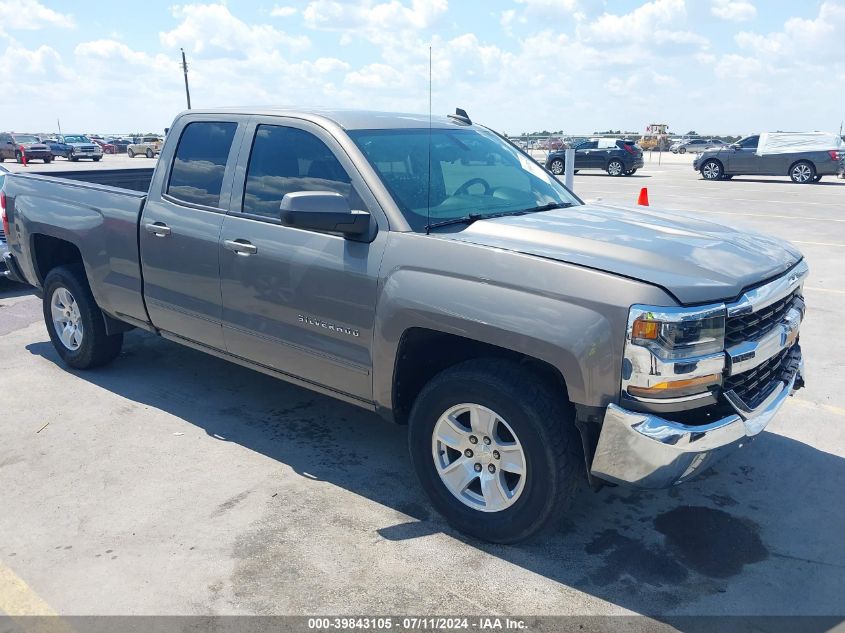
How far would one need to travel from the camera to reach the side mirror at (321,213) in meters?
3.50

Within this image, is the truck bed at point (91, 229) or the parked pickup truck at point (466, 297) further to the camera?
the truck bed at point (91, 229)

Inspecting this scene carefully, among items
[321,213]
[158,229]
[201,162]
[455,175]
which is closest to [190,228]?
[158,229]

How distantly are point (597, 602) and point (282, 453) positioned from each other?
83.5 inches

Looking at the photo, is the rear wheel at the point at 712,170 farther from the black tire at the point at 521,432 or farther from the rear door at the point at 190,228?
the black tire at the point at 521,432

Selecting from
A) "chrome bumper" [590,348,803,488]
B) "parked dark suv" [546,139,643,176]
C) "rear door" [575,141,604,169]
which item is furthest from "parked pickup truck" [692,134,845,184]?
"chrome bumper" [590,348,803,488]

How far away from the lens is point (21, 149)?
3800 cm

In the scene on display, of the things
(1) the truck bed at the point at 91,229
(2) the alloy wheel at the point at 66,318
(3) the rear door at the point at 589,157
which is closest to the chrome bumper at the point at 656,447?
(1) the truck bed at the point at 91,229

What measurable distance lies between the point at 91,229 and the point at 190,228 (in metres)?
1.19

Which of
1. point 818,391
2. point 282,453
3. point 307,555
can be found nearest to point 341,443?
point 282,453

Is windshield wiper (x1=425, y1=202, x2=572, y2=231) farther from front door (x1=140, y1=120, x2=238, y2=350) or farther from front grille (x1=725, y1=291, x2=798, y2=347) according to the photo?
front door (x1=140, y1=120, x2=238, y2=350)

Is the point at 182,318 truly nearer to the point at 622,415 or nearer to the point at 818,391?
the point at 622,415

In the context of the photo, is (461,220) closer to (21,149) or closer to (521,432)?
(521,432)

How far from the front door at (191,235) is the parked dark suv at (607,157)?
24270mm

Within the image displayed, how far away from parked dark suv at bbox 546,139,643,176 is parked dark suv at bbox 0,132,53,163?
2702 cm
